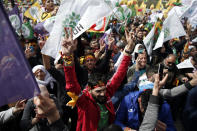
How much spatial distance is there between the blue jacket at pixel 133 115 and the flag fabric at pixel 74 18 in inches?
44.3

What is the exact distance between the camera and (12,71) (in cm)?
102

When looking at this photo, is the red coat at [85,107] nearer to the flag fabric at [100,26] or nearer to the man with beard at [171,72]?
the man with beard at [171,72]

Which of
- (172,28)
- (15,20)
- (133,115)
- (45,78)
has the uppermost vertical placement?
(15,20)

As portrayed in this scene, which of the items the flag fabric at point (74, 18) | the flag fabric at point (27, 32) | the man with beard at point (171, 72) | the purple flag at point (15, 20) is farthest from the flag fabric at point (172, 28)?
the purple flag at point (15, 20)

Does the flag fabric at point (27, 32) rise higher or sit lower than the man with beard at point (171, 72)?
higher

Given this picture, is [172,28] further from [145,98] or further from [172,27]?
[145,98]

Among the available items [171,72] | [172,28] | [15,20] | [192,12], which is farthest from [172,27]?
[15,20]

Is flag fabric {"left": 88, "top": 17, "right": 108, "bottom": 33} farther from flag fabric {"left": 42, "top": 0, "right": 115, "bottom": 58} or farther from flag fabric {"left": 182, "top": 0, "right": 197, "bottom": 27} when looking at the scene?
flag fabric {"left": 182, "top": 0, "right": 197, "bottom": 27}

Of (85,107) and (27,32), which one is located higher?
(27,32)

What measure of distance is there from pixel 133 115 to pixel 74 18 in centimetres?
162

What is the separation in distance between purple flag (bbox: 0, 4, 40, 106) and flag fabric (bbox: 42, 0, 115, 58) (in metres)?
1.32

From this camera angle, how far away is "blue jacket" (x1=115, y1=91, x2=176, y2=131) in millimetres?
2076

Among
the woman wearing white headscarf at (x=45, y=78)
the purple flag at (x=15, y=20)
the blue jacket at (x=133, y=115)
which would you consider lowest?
the blue jacket at (x=133, y=115)

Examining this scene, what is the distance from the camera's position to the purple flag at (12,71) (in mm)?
966
